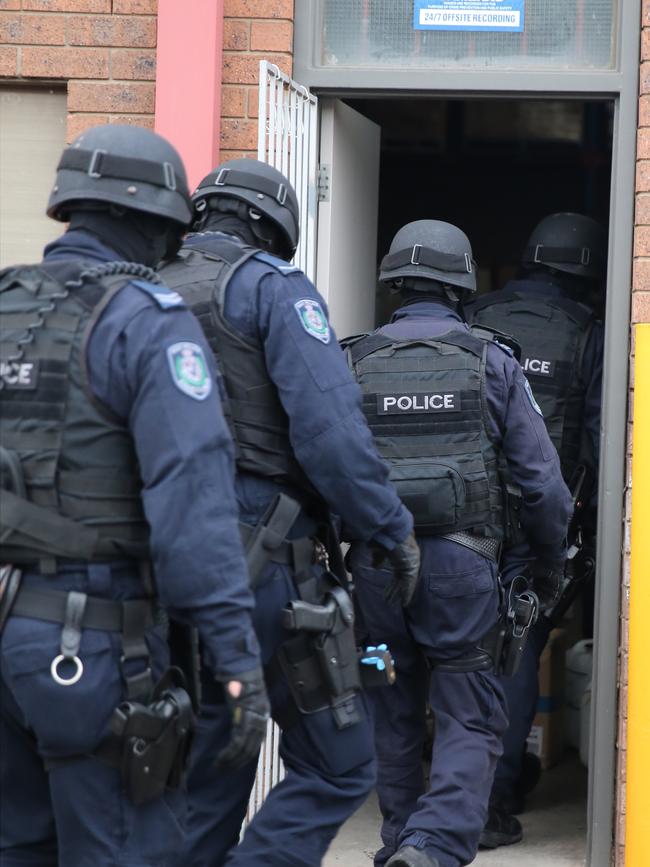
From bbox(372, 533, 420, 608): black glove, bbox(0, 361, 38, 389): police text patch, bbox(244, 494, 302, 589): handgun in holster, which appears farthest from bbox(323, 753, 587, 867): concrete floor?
bbox(0, 361, 38, 389): police text patch

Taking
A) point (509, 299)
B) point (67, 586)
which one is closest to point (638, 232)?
point (509, 299)

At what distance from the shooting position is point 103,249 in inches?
112

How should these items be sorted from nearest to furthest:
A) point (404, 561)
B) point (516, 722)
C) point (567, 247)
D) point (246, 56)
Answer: point (404, 561), point (246, 56), point (516, 722), point (567, 247)

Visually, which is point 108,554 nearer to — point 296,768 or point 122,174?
point 122,174

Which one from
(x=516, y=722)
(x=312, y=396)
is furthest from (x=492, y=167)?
(x=312, y=396)

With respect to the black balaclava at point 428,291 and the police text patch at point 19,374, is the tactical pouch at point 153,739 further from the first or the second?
the black balaclava at point 428,291

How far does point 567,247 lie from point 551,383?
1.93 ft

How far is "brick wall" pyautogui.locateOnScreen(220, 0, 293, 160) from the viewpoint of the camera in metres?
4.47

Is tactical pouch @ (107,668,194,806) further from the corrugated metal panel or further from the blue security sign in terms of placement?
the blue security sign

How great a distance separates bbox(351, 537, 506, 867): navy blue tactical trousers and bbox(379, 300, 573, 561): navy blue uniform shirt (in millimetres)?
223

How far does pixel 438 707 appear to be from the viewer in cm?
412

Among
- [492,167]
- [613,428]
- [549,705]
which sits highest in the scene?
[492,167]

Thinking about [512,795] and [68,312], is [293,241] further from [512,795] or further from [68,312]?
[512,795]

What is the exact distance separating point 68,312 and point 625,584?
7.63ft
